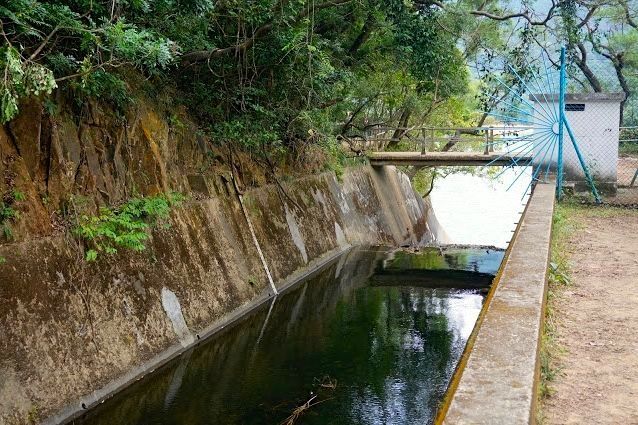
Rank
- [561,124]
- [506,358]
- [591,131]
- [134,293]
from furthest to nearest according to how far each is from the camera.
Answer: [591,131] → [561,124] → [134,293] → [506,358]

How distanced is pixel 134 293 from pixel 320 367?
291 cm

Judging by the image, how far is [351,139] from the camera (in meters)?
21.6

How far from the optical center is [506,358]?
156 inches

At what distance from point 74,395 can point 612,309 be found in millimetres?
6045

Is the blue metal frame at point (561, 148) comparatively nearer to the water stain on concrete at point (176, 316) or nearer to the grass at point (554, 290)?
the grass at point (554, 290)

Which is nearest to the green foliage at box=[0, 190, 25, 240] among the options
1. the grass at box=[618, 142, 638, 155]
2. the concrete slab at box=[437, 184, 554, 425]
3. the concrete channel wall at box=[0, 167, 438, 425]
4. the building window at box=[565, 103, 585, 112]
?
the concrete channel wall at box=[0, 167, 438, 425]

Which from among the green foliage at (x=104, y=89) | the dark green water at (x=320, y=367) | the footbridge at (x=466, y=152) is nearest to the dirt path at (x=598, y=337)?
the dark green water at (x=320, y=367)

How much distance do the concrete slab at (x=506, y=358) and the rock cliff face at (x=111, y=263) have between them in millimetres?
4915

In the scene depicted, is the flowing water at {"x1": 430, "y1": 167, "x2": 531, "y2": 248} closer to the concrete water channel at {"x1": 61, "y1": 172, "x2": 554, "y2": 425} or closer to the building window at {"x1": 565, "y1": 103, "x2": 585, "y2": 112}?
the building window at {"x1": 565, "y1": 103, "x2": 585, "y2": 112}

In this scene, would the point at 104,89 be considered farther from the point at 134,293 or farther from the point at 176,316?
the point at 176,316

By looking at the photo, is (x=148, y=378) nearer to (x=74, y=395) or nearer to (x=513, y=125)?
(x=74, y=395)

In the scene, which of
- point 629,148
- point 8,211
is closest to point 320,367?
point 8,211

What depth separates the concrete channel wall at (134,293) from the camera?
21.9 ft

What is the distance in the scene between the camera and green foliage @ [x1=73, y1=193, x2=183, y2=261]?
795 centimetres
